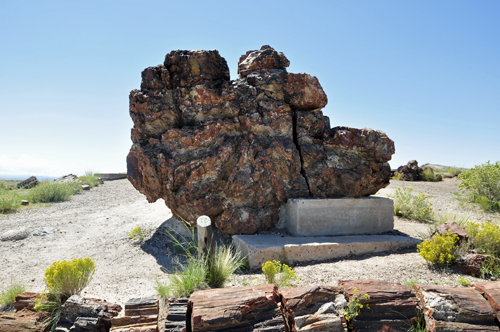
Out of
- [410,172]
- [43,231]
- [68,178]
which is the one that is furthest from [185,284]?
[68,178]

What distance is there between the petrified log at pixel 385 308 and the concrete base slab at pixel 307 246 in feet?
6.94

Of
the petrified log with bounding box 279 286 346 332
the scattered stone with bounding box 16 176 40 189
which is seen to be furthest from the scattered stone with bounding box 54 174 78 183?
the petrified log with bounding box 279 286 346 332

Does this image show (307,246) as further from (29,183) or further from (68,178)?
(29,183)

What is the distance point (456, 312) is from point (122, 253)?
5878 millimetres

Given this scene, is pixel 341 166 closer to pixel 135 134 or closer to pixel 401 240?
pixel 401 240

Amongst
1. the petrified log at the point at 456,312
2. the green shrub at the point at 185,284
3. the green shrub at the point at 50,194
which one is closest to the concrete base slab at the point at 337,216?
the green shrub at the point at 185,284

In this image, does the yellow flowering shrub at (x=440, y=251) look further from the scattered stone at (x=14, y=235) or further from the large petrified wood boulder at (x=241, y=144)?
the scattered stone at (x=14, y=235)

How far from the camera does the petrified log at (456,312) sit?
3.48 m

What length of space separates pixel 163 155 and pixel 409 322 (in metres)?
5.15

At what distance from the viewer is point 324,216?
6.80 m

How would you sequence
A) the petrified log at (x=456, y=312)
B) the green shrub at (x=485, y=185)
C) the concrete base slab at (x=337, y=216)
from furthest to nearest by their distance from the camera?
the green shrub at (x=485, y=185) < the concrete base slab at (x=337, y=216) < the petrified log at (x=456, y=312)

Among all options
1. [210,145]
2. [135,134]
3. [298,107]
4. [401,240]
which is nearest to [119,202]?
[135,134]

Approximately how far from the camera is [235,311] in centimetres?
331

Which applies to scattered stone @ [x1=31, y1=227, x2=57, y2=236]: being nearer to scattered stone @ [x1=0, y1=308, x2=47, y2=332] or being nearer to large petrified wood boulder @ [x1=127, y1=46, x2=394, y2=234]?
large petrified wood boulder @ [x1=127, y1=46, x2=394, y2=234]
